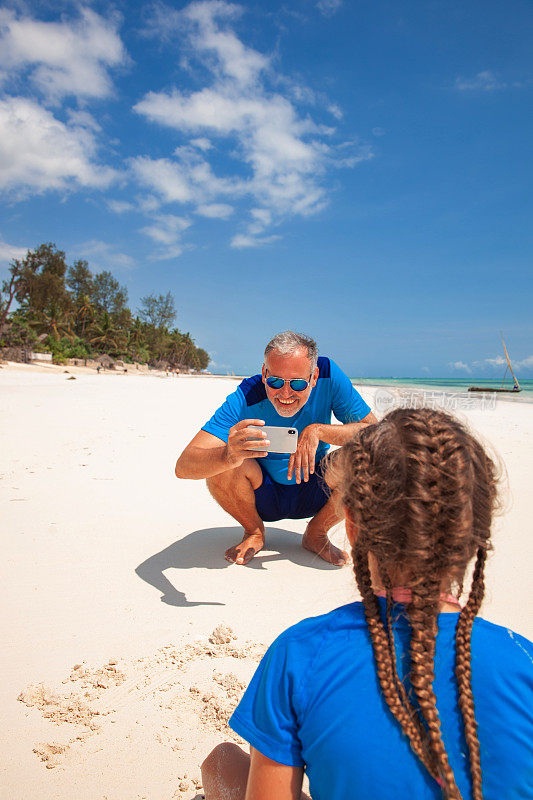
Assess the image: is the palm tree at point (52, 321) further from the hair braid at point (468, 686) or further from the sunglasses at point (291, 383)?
the hair braid at point (468, 686)

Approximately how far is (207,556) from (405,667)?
2451mm

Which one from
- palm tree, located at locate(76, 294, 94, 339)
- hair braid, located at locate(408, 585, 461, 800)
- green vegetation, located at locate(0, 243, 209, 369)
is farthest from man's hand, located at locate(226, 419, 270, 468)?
palm tree, located at locate(76, 294, 94, 339)

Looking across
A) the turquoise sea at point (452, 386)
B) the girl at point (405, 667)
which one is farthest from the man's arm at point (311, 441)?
the turquoise sea at point (452, 386)

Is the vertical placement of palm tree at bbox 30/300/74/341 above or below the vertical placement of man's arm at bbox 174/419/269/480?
above

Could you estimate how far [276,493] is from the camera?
10.8 feet

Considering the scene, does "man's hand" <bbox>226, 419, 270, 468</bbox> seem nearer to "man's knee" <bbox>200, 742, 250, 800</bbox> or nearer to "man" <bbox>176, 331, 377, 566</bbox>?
"man" <bbox>176, 331, 377, 566</bbox>

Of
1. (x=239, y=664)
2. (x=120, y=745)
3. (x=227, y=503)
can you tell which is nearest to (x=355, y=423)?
(x=227, y=503)

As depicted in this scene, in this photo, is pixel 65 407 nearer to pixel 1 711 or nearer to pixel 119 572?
pixel 119 572

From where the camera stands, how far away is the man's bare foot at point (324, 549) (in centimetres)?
314

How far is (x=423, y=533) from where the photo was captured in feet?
2.78

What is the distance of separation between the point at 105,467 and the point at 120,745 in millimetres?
3703

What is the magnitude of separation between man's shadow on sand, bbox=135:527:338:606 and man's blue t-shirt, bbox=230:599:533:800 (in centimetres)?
176

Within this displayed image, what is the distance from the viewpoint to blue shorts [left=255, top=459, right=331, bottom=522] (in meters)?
3.29

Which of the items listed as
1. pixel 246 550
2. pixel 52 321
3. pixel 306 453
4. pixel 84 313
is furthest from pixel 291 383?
pixel 84 313
